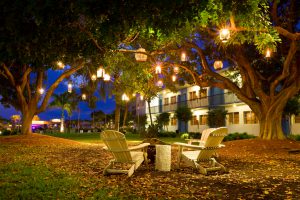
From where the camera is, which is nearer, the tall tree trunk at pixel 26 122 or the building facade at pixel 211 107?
the tall tree trunk at pixel 26 122

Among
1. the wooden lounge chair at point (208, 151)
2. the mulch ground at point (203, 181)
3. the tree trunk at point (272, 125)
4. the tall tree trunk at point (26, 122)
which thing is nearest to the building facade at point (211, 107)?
the tree trunk at point (272, 125)

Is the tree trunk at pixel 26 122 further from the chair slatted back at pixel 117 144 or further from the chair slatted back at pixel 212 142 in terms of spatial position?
the chair slatted back at pixel 212 142

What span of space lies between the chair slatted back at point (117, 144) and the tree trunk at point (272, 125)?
10.6m

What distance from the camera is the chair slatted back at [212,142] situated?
791 cm

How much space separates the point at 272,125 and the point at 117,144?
11.1m

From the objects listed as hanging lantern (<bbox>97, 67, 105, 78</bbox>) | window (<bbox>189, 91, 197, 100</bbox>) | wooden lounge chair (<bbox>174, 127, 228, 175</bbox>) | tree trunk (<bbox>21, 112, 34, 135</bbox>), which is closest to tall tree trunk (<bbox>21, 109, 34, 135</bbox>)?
tree trunk (<bbox>21, 112, 34, 135</bbox>)

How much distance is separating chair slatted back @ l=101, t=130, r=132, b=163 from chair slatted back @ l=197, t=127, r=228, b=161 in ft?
5.62

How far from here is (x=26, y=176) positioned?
727 cm

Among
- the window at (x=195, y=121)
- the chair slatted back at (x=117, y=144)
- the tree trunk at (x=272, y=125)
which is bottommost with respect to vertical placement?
the chair slatted back at (x=117, y=144)

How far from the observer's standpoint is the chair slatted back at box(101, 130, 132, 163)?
24.1 feet

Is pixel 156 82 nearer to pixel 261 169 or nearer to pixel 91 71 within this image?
pixel 91 71

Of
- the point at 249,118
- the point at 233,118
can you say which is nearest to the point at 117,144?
the point at 249,118

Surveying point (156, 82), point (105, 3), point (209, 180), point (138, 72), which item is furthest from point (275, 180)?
point (156, 82)

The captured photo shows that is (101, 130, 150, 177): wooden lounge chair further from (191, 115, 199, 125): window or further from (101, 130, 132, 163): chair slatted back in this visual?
(191, 115, 199, 125): window
